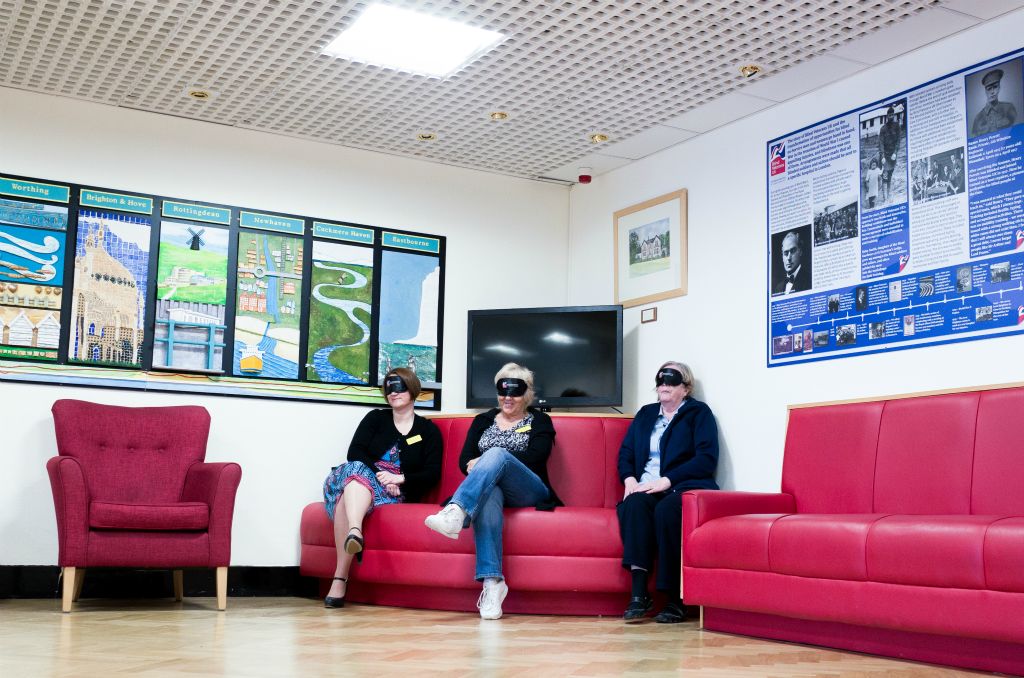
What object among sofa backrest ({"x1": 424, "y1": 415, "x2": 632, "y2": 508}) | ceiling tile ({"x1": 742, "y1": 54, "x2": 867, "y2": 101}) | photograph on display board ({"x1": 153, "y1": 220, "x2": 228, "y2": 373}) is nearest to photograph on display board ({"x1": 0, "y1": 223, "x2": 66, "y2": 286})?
photograph on display board ({"x1": 153, "y1": 220, "x2": 228, "y2": 373})

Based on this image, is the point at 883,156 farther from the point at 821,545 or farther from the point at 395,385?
the point at 395,385

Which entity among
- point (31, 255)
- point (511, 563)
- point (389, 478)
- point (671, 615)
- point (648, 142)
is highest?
point (648, 142)

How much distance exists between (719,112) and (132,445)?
340 centimetres

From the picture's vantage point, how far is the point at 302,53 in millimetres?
4945

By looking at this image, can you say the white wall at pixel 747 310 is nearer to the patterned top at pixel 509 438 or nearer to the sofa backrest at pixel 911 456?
the sofa backrest at pixel 911 456

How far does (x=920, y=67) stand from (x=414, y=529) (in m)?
3.09

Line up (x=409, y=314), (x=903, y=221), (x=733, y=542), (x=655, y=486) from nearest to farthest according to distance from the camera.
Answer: (x=733, y=542) < (x=903, y=221) < (x=655, y=486) < (x=409, y=314)

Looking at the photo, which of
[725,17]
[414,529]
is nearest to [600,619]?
[414,529]

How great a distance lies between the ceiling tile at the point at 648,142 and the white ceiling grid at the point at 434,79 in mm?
70

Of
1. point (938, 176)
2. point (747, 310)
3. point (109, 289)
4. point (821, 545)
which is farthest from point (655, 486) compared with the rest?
point (109, 289)

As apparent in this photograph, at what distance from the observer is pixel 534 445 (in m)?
5.34

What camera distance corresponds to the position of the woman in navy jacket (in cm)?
466

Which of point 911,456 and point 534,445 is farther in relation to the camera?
point 534,445

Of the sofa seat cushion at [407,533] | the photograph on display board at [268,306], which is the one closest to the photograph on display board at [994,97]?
the sofa seat cushion at [407,533]
